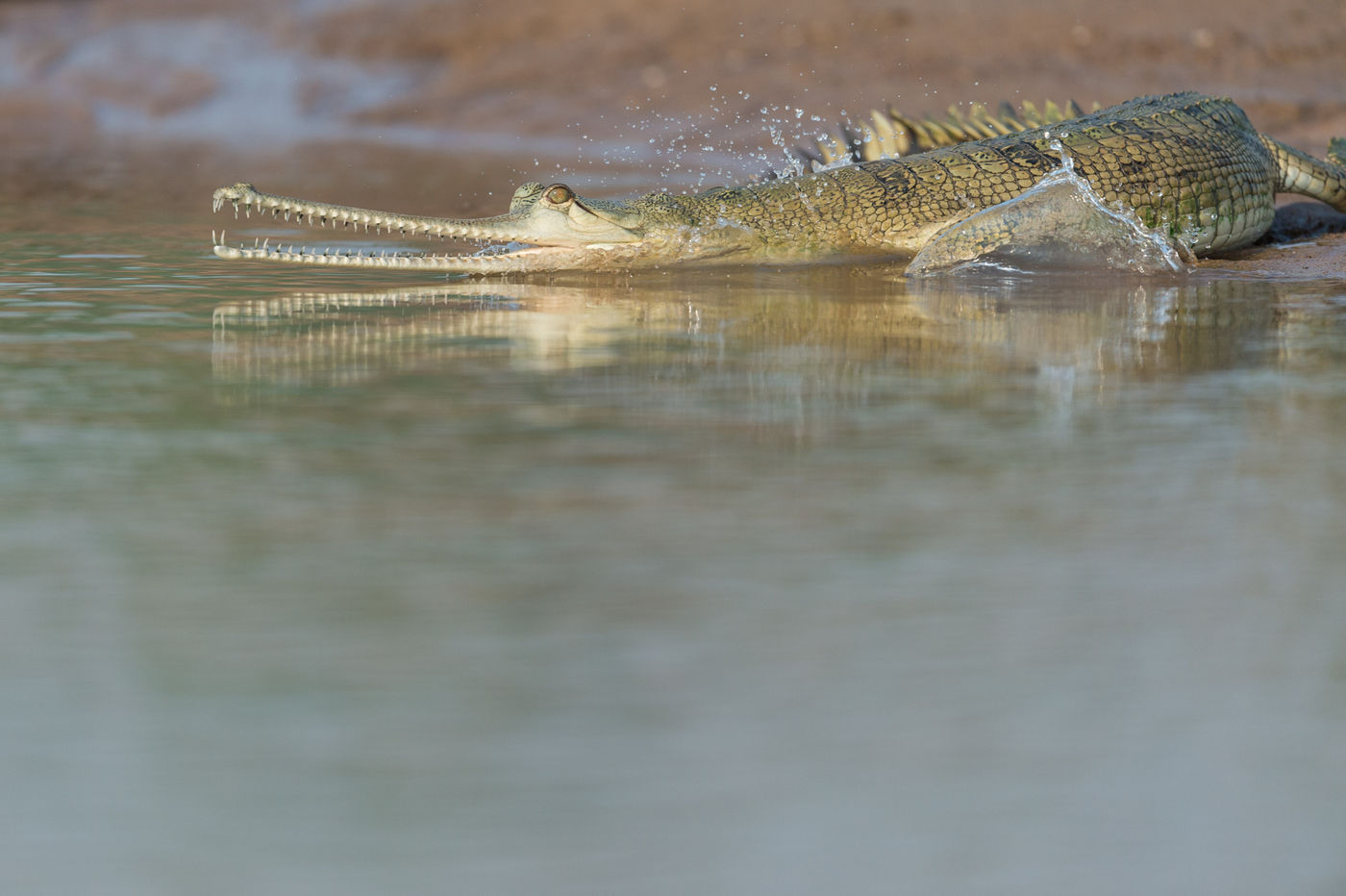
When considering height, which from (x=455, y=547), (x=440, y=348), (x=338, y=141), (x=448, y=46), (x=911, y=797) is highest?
(x=448, y=46)

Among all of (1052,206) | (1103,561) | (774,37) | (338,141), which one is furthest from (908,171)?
(338,141)

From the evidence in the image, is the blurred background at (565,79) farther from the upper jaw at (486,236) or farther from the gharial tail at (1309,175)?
the upper jaw at (486,236)

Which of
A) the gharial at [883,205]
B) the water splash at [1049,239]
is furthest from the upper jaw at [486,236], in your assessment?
the water splash at [1049,239]

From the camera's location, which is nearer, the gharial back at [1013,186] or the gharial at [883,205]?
the gharial at [883,205]

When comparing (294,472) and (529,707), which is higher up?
(294,472)

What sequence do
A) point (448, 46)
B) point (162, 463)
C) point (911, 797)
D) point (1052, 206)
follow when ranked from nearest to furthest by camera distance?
point (911, 797) → point (162, 463) → point (1052, 206) → point (448, 46)

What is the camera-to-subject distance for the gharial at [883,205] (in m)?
5.99

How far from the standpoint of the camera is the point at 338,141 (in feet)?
41.4

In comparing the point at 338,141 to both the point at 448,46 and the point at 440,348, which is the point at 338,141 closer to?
the point at 448,46

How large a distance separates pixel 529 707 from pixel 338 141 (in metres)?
11.5

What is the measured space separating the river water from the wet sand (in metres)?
6.00

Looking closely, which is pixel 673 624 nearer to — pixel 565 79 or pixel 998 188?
pixel 998 188

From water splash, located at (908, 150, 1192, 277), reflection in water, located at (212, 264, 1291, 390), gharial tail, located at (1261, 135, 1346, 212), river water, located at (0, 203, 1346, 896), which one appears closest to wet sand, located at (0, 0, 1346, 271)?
gharial tail, located at (1261, 135, 1346, 212)

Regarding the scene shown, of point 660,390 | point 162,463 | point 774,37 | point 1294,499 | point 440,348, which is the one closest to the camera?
point 1294,499
